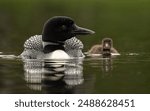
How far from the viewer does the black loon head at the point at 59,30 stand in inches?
314

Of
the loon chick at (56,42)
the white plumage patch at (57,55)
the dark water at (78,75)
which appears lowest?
the dark water at (78,75)

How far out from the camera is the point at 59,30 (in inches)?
318

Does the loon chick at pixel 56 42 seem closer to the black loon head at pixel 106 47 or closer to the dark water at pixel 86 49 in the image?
the dark water at pixel 86 49

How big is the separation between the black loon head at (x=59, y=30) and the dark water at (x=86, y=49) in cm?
29

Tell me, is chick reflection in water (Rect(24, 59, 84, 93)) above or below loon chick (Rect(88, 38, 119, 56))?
below

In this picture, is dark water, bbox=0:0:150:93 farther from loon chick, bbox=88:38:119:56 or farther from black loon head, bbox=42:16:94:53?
black loon head, bbox=42:16:94:53

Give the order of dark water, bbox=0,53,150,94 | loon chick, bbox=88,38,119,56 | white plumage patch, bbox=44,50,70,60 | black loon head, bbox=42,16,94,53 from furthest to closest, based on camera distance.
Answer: loon chick, bbox=88,38,119,56 → black loon head, bbox=42,16,94,53 → white plumage patch, bbox=44,50,70,60 → dark water, bbox=0,53,150,94

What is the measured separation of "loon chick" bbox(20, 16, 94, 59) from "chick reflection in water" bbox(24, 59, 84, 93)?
0.13 metres

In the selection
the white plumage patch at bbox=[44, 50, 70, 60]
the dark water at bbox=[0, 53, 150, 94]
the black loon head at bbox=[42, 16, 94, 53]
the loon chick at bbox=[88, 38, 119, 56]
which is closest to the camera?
the dark water at bbox=[0, 53, 150, 94]

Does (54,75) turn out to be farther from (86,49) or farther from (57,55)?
(86,49)

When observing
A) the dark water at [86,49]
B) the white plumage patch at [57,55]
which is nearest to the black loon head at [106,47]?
the dark water at [86,49]

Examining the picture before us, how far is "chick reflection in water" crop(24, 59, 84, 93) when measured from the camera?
6.46 metres

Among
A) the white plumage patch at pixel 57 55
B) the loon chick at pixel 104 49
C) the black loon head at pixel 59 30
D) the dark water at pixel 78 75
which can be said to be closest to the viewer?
the dark water at pixel 78 75

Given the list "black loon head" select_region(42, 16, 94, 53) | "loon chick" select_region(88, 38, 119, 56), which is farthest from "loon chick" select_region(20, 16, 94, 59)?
"loon chick" select_region(88, 38, 119, 56)
